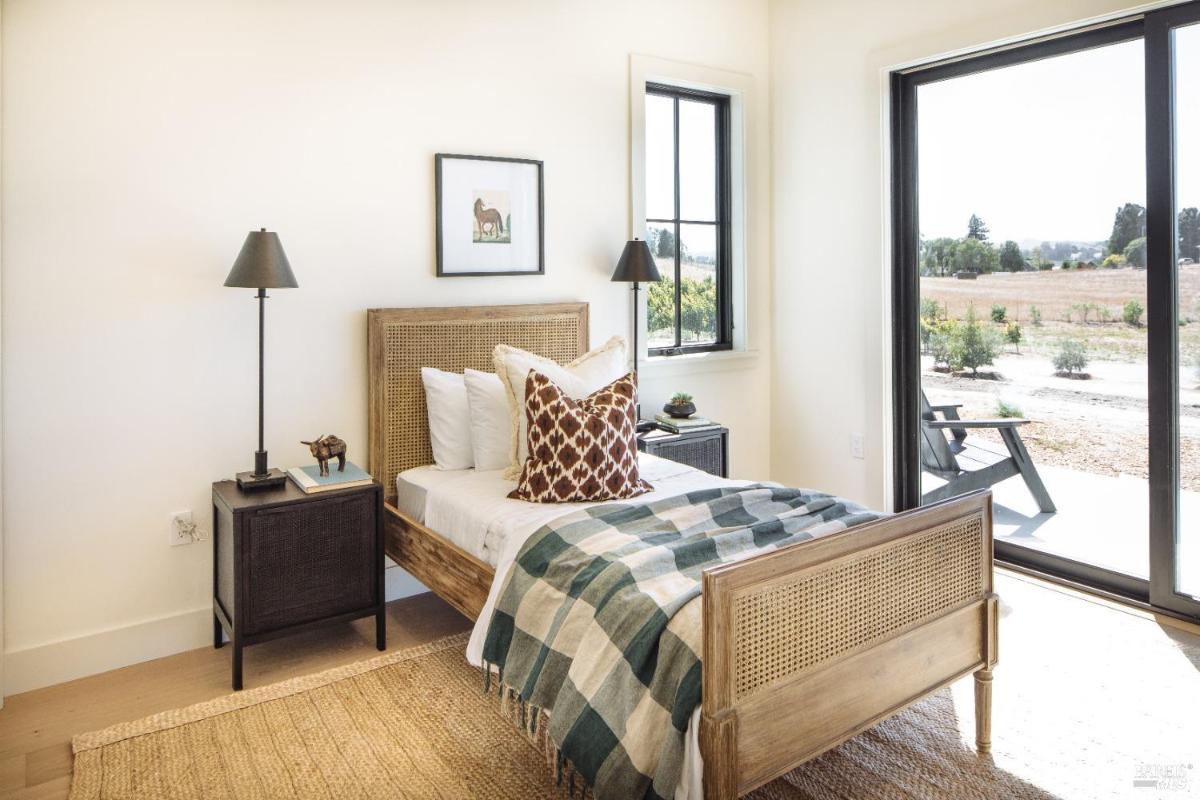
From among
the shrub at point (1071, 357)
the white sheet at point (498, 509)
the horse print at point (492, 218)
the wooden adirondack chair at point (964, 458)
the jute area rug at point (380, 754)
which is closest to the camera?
the jute area rug at point (380, 754)

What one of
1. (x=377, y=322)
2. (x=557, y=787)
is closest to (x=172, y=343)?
(x=377, y=322)

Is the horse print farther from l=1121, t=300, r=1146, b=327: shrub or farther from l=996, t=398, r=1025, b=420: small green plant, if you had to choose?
l=1121, t=300, r=1146, b=327: shrub

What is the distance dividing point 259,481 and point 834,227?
9.40 feet

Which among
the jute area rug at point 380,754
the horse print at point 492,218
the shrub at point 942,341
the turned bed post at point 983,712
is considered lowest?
the jute area rug at point 380,754

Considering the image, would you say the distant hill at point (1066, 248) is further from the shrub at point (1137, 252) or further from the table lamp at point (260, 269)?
the table lamp at point (260, 269)

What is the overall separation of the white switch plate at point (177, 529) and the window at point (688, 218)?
2198 mm

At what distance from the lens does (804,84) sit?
4.31 meters

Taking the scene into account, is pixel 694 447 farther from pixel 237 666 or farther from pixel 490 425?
pixel 237 666

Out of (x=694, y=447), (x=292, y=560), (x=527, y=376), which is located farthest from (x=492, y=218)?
(x=292, y=560)

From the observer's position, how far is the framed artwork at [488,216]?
349cm

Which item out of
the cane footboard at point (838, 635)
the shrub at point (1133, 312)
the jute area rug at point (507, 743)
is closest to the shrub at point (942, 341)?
the shrub at point (1133, 312)

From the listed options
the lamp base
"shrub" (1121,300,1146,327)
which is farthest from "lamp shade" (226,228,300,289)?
"shrub" (1121,300,1146,327)

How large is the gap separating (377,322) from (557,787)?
186 centimetres

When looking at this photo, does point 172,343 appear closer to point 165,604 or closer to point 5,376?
point 5,376
